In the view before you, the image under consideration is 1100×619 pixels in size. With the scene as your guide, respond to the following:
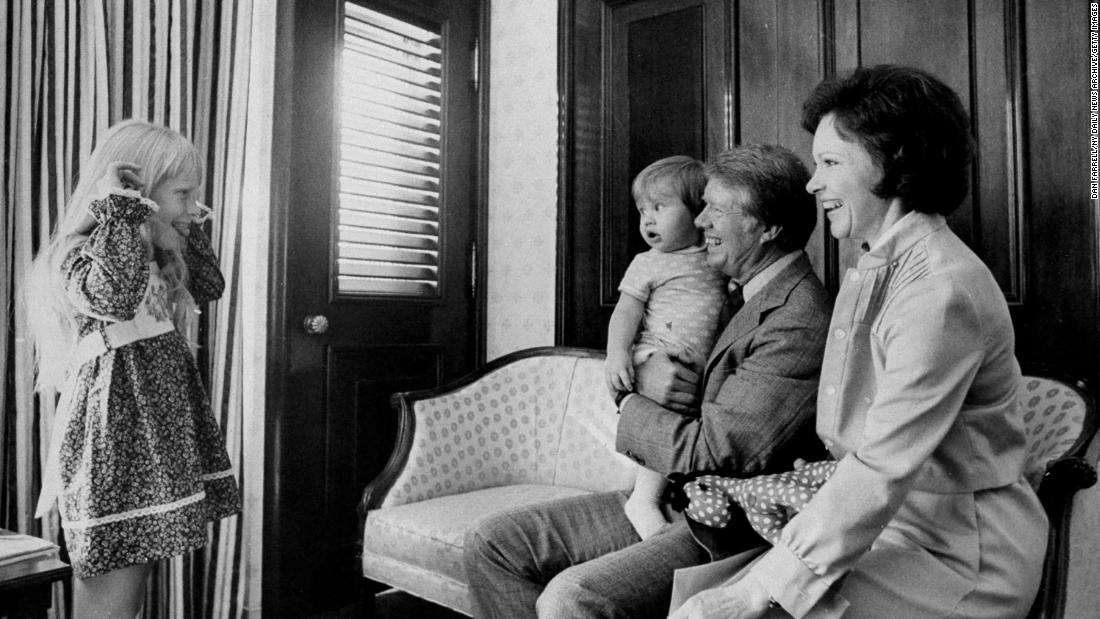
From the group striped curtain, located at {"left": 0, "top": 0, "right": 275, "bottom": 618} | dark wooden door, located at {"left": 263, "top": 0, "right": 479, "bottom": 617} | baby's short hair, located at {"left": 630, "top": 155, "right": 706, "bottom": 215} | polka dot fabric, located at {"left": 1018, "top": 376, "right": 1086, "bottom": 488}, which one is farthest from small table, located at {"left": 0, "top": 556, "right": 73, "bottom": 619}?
polka dot fabric, located at {"left": 1018, "top": 376, "right": 1086, "bottom": 488}

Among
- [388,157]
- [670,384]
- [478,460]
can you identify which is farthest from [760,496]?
[388,157]

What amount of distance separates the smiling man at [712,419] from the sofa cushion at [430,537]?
0.28 m

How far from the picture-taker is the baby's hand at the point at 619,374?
5.96 ft

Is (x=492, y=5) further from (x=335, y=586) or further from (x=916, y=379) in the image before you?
(x=916, y=379)

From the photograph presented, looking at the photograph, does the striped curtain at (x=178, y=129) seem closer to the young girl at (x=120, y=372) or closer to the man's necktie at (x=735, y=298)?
the young girl at (x=120, y=372)

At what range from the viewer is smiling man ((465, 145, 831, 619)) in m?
1.48

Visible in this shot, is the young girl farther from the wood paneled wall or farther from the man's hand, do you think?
the wood paneled wall

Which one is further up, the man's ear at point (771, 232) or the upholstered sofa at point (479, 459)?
the man's ear at point (771, 232)

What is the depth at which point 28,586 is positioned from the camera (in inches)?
63.1

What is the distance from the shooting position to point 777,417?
1457 mm

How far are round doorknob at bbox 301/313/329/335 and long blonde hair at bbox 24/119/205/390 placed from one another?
734 mm

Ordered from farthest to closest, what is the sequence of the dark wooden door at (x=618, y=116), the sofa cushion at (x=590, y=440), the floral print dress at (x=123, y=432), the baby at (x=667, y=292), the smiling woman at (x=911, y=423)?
the dark wooden door at (x=618, y=116)
the sofa cushion at (x=590, y=440)
the baby at (x=667, y=292)
the floral print dress at (x=123, y=432)
the smiling woman at (x=911, y=423)

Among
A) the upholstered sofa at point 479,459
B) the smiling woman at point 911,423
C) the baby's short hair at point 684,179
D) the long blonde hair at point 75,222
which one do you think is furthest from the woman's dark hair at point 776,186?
the long blonde hair at point 75,222

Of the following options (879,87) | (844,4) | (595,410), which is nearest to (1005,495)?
(879,87)
